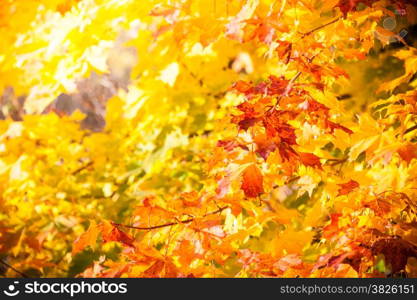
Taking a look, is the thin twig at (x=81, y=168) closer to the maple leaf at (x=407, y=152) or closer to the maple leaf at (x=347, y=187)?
the maple leaf at (x=347, y=187)

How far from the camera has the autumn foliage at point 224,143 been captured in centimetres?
211

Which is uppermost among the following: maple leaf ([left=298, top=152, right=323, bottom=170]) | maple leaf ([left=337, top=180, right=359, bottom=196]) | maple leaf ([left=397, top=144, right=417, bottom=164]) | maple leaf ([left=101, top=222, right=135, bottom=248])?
maple leaf ([left=101, top=222, right=135, bottom=248])

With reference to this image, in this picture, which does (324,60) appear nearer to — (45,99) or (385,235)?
(385,235)

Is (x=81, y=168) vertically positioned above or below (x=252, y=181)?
below

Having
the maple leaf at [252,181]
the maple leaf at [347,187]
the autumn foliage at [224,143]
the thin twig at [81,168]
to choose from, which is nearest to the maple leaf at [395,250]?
the autumn foliage at [224,143]

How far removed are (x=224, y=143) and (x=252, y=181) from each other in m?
0.35

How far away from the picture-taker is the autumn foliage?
2.11m

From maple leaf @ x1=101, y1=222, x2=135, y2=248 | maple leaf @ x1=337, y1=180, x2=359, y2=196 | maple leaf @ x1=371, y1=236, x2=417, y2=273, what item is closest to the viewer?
maple leaf @ x1=371, y1=236, x2=417, y2=273

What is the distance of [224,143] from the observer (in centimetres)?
221

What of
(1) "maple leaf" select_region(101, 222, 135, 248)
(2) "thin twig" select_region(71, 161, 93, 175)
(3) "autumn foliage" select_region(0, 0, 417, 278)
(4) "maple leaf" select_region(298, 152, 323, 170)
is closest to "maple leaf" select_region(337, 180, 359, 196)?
(3) "autumn foliage" select_region(0, 0, 417, 278)

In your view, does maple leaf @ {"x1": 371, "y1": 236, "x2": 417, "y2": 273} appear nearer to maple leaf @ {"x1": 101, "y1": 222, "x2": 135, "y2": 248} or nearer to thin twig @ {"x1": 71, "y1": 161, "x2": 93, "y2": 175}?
maple leaf @ {"x1": 101, "y1": 222, "x2": 135, "y2": 248}

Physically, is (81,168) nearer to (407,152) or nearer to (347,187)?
(347,187)

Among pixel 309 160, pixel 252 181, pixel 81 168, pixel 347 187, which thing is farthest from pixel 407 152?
pixel 81 168

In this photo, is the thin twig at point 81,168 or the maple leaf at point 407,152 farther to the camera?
the thin twig at point 81,168
